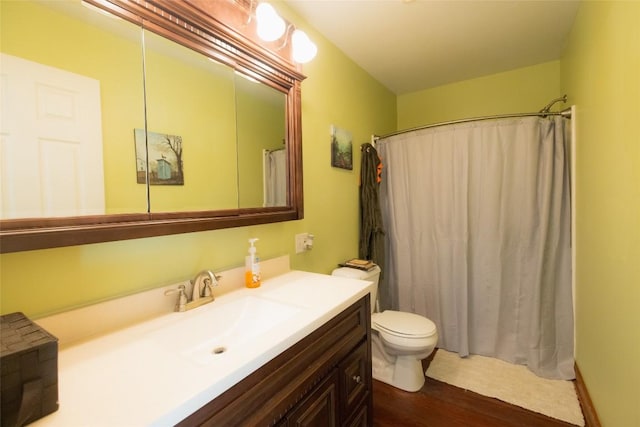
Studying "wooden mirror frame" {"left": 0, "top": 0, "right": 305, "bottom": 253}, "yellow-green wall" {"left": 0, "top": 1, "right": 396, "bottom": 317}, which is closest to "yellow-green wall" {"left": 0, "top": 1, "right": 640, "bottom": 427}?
"yellow-green wall" {"left": 0, "top": 1, "right": 396, "bottom": 317}

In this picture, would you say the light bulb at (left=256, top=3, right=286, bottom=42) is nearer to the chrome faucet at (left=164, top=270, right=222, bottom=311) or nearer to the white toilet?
the chrome faucet at (left=164, top=270, right=222, bottom=311)

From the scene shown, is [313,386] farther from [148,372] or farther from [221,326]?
[148,372]

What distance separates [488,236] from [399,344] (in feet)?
3.52

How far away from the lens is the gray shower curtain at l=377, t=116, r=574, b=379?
1.97 meters

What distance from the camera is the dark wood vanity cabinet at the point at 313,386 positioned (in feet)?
2.31

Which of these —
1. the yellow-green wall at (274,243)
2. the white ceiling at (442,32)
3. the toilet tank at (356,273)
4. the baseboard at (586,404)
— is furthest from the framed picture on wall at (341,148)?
the baseboard at (586,404)

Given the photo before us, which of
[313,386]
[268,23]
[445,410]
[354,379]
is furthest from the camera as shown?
[445,410]

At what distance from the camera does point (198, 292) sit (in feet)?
3.70

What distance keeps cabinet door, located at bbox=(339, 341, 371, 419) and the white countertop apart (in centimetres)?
27

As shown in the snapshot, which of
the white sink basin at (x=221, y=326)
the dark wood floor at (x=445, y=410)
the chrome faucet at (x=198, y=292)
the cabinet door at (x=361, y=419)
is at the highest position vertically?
A: the chrome faucet at (x=198, y=292)

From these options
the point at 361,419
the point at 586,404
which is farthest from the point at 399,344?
the point at 586,404

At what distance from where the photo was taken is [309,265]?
1.81 meters

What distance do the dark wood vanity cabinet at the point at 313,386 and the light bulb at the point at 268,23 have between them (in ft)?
4.26

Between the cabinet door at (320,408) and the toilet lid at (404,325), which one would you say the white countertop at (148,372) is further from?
the toilet lid at (404,325)
